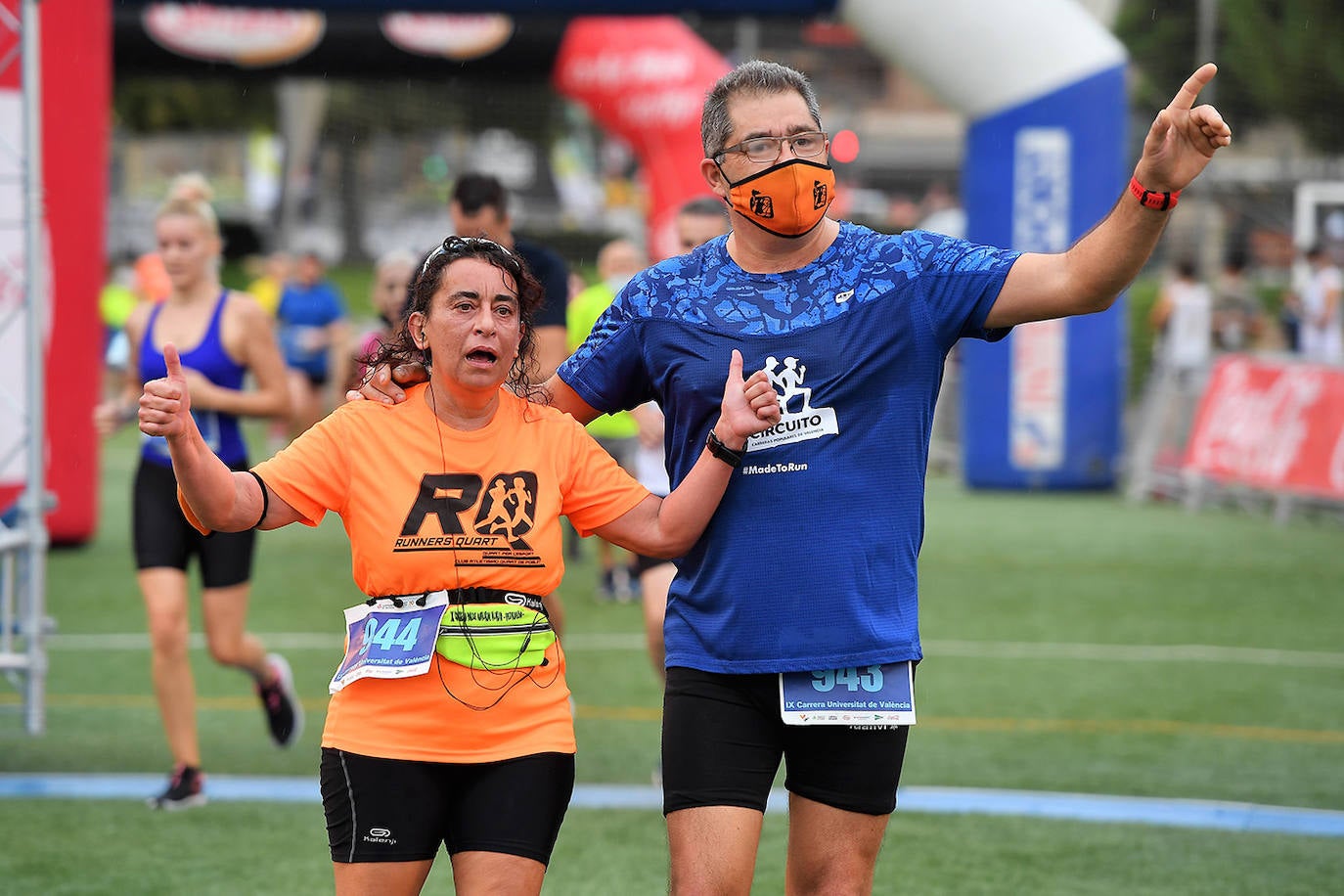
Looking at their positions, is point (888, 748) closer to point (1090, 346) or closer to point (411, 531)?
point (411, 531)

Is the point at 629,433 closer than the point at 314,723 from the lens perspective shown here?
No

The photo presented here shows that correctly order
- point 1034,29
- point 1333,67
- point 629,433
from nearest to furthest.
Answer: point 629,433 < point 1034,29 < point 1333,67

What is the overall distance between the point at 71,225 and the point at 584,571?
4.39m

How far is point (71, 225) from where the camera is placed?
12461 millimetres

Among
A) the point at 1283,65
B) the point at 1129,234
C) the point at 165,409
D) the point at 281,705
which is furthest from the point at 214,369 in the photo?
the point at 1283,65

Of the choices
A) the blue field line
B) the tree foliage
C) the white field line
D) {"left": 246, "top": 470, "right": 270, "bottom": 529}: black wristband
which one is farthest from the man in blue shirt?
the tree foliage

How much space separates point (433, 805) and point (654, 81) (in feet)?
53.8

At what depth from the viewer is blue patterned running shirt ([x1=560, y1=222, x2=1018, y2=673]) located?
3406mm

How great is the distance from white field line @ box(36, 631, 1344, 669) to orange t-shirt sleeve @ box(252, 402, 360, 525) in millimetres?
5884

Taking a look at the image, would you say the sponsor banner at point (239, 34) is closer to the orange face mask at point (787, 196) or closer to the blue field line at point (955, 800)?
the blue field line at point (955, 800)

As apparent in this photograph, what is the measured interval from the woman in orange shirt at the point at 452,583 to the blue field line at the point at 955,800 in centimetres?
293

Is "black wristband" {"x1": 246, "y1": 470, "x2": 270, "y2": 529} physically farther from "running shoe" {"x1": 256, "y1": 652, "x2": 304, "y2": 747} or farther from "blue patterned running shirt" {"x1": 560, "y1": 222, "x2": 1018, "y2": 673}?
"running shoe" {"x1": 256, "y1": 652, "x2": 304, "y2": 747}

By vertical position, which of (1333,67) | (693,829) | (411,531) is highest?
(1333,67)

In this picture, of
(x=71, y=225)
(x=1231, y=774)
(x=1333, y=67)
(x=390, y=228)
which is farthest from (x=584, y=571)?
(x=390, y=228)
